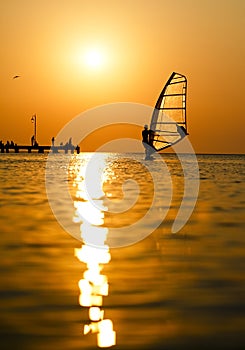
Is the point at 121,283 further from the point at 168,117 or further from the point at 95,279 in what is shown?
the point at 168,117

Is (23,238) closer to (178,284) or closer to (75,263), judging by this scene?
(75,263)

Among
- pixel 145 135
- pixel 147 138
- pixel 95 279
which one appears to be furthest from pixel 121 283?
pixel 147 138

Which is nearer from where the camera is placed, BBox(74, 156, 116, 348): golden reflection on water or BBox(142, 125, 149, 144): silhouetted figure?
BBox(74, 156, 116, 348): golden reflection on water

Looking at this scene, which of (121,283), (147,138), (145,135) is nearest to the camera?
(121,283)

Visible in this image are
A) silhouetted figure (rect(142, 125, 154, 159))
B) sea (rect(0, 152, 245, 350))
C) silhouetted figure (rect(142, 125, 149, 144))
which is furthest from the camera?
silhouetted figure (rect(142, 125, 154, 159))

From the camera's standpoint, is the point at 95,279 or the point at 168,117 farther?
the point at 168,117

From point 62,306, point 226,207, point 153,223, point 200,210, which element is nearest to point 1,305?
point 62,306

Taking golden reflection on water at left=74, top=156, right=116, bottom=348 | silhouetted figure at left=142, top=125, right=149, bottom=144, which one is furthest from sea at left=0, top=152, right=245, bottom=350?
silhouetted figure at left=142, top=125, right=149, bottom=144

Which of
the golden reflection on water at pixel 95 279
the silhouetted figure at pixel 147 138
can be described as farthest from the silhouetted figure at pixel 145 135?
the golden reflection on water at pixel 95 279

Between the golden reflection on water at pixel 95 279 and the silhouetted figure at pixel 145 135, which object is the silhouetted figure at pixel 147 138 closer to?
the silhouetted figure at pixel 145 135

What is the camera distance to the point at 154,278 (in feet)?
23.7

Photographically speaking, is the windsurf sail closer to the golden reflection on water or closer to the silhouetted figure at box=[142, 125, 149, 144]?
the silhouetted figure at box=[142, 125, 149, 144]

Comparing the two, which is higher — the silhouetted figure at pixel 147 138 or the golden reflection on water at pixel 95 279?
the silhouetted figure at pixel 147 138

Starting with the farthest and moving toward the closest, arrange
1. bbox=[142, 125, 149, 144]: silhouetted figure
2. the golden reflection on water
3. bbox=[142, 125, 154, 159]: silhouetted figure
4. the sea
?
bbox=[142, 125, 154, 159]: silhouetted figure < bbox=[142, 125, 149, 144]: silhouetted figure < the golden reflection on water < the sea
